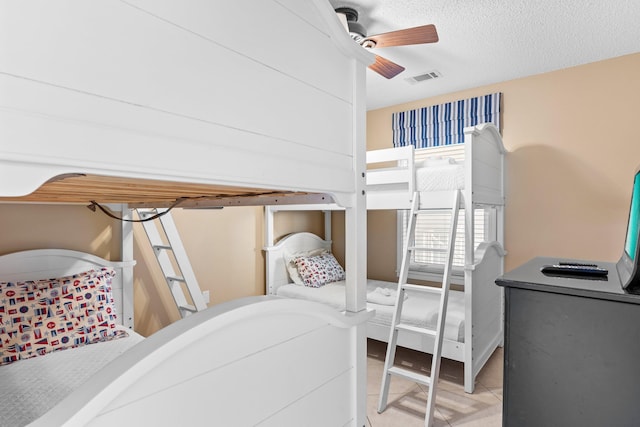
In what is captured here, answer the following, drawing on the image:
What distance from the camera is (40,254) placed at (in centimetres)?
211

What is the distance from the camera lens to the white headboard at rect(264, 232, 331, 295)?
12.1ft

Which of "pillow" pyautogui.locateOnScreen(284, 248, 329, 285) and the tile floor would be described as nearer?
the tile floor

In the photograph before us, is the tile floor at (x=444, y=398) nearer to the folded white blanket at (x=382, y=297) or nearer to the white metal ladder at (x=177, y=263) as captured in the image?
the folded white blanket at (x=382, y=297)

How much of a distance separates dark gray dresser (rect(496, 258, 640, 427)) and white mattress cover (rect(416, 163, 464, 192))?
1525 millimetres

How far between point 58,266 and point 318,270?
7.54 ft

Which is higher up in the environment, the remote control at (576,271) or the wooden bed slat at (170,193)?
the wooden bed slat at (170,193)

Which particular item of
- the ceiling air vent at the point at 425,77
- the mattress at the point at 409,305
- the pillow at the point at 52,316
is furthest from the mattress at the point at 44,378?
the ceiling air vent at the point at 425,77

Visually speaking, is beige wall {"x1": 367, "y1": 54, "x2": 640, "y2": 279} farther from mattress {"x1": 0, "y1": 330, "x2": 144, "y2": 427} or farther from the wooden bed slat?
mattress {"x1": 0, "y1": 330, "x2": 144, "y2": 427}

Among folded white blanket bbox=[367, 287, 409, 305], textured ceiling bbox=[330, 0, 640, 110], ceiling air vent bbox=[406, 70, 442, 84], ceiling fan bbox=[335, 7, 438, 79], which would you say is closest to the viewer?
ceiling fan bbox=[335, 7, 438, 79]

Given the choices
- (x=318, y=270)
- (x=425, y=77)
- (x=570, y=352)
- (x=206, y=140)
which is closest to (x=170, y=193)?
(x=206, y=140)

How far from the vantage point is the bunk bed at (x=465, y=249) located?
2611 millimetres

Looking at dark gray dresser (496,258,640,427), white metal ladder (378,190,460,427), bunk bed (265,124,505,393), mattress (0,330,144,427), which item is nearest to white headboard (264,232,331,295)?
bunk bed (265,124,505,393)

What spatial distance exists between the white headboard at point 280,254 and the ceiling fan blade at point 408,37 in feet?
7.29

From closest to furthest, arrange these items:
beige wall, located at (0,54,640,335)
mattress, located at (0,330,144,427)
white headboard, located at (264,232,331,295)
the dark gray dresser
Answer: the dark gray dresser < mattress, located at (0,330,144,427) < beige wall, located at (0,54,640,335) < white headboard, located at (264,232,331,295)
